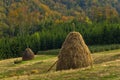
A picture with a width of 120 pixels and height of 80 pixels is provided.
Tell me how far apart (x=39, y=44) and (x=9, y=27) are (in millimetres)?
70081

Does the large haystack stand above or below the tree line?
above

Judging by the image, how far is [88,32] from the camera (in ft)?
349

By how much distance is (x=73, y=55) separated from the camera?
3209 centimetres

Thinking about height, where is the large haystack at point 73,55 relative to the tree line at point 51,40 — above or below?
above

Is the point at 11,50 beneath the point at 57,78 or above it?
beneath

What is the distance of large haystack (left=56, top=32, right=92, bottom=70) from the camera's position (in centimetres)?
3183

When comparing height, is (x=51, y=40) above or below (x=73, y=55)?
below

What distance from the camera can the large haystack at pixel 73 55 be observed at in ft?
104

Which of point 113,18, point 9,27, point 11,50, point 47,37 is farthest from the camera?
point 9,27

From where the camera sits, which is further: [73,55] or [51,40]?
[51,40]

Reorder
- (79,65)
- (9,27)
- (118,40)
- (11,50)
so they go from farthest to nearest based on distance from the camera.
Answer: (9,27) → (11,50) → (118,40) → (79,65)

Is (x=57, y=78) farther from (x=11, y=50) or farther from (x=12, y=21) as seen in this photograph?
(x=12, y=21)

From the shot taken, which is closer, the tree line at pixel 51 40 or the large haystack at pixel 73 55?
the large haystack at pixel 73 55

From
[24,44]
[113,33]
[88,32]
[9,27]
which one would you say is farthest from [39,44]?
[9,27]
